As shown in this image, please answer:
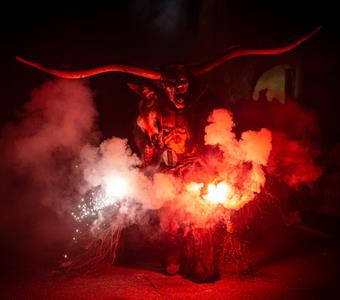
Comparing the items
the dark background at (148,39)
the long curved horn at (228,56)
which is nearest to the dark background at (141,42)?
the dark background at (148,39)

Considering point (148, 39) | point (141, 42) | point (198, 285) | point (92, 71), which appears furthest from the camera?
point (148, 39)

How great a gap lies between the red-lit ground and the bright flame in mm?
1141

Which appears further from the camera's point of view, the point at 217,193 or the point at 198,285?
the point at 217,193

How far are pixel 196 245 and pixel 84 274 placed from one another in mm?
1840

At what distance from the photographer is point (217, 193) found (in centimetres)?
620

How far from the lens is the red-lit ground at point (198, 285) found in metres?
5.47

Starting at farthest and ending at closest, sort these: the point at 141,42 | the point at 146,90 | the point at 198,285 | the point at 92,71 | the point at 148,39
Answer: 1. the point at 148,39
2. the point at 141,42
3. the point at 146,90
4. the point at 92,71
5. the point at 198,285

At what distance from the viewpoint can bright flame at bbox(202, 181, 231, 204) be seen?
243 inches

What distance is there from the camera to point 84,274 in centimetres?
646

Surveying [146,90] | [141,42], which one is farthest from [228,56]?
[141,42]

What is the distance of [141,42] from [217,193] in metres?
7.87

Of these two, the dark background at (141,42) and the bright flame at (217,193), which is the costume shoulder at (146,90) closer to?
the dark background at (141,42)

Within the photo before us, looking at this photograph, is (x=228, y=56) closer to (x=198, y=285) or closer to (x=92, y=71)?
(x=92, y=71)

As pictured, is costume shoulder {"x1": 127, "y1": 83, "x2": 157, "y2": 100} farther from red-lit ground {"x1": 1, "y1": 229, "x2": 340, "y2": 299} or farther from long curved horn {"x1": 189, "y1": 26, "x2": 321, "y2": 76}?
red-lit ground {"x1": 1, "y1": 229, "x2": 340, "y2": 299}
